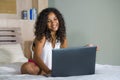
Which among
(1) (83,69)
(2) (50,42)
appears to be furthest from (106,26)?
(1) (83,69)

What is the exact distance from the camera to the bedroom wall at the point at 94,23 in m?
3.68

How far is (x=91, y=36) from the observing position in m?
3.72

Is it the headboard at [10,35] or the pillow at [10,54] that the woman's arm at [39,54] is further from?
the headboard at [10,35]

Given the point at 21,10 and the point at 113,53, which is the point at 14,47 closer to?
the point at 21,10

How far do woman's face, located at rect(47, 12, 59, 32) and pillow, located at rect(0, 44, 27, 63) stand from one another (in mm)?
935

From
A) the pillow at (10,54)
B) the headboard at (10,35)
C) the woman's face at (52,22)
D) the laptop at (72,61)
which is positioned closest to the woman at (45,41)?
the woman's face at (52,22)

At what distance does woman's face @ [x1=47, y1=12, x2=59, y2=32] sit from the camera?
210 centimetres

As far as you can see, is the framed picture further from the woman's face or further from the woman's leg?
the woman's leg

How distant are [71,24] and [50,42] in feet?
5.36

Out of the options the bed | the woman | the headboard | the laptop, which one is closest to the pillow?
the bed

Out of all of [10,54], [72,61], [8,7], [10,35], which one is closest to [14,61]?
[10,54]

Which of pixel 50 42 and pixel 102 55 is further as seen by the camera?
pixel 102 55

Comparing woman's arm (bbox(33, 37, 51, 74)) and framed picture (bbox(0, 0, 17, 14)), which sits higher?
framed picture (bbox(0, 0, 17, 14))

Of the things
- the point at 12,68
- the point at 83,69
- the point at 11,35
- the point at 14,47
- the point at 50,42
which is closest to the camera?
the point at 83,69
